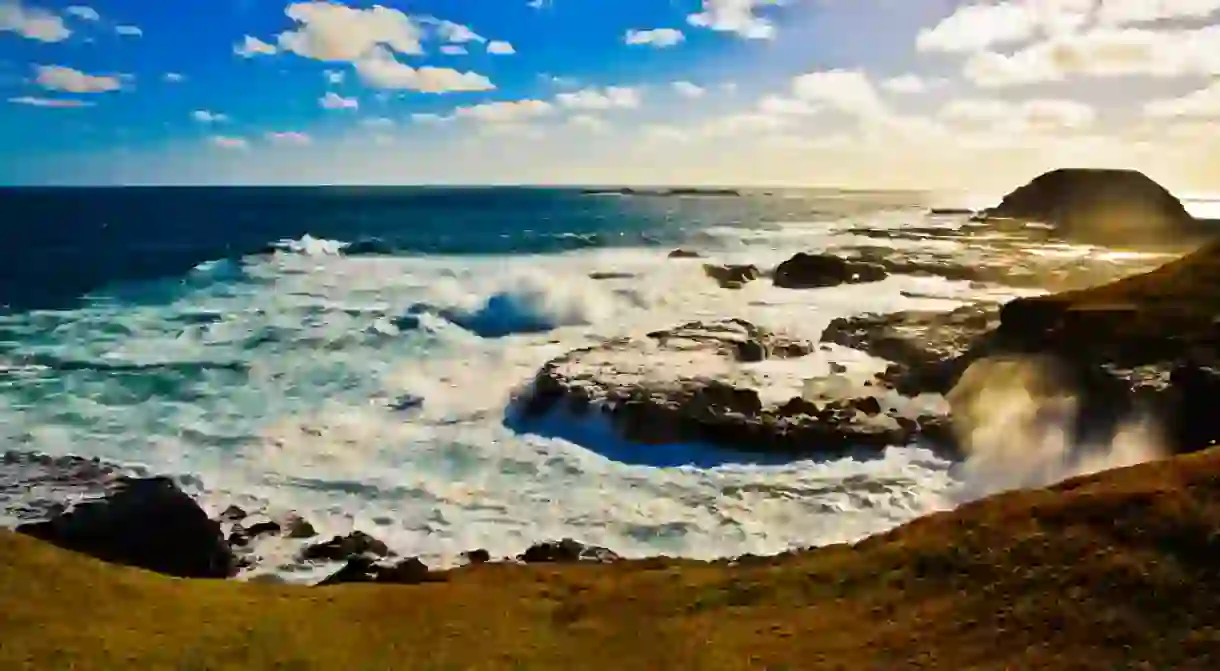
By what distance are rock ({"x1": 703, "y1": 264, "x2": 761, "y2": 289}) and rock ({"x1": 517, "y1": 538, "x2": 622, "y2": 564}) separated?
48.1 metres

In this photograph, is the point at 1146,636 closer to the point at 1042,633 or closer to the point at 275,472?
the point at 1042,633

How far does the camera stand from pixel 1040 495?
16484mm

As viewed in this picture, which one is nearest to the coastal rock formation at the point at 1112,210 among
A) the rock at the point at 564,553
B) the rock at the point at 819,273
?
the rock at the point at 819,273

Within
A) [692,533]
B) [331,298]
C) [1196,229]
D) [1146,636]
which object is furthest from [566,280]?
[1196,229]

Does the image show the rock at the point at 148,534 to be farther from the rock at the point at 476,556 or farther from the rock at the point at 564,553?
the rock at the point at 564,553

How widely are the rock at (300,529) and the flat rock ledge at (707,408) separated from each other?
10250 mm

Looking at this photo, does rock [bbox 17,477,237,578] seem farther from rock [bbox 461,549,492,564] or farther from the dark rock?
rock [bbox 461,549,492,564]

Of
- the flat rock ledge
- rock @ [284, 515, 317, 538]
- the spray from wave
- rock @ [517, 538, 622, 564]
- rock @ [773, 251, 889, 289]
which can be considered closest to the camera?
rock @ [517, 538, 622, 564]

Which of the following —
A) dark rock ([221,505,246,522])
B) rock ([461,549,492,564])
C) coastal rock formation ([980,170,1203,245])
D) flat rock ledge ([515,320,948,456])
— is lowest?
rock ([461,549,492,564])

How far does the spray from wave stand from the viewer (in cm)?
2675

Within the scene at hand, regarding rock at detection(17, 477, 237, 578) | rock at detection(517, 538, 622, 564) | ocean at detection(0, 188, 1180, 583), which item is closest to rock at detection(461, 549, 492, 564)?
ocean at detection(0, 188, 1180, 583)

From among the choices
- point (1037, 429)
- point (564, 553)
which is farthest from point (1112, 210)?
point (564, 553)

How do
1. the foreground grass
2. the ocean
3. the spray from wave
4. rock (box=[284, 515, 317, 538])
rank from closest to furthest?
the foreground grass, rock (box=[284, 515, 317, 538]), the ocean, the spray from wave

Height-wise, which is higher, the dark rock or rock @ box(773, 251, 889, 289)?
rock @ box(773, 251, 889, 289)
